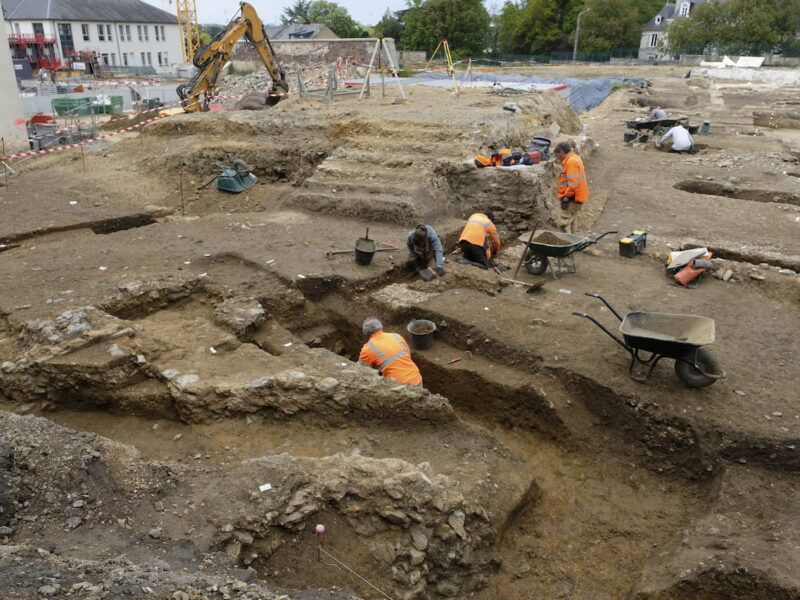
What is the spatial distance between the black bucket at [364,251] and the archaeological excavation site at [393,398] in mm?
337

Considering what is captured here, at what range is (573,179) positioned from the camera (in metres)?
11.2

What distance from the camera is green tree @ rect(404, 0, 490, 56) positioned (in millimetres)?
54562

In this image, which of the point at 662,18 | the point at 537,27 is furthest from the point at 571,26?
the point at 662,18

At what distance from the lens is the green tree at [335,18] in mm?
67125

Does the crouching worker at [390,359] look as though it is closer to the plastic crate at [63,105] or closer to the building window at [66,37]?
the plastic crate at [63,105]

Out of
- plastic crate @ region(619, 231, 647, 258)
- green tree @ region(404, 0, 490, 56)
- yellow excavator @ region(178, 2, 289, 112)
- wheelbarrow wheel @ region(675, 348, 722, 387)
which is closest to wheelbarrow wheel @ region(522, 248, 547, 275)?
plastic crate @ region(619, 231, 647, 258)

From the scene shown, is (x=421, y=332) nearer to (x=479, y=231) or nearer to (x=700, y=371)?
(x=479, y=231)

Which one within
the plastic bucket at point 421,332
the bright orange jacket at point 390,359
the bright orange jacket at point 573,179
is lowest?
the plastic bucket at point 421,332

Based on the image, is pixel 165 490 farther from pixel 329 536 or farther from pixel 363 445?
pixel 363 445

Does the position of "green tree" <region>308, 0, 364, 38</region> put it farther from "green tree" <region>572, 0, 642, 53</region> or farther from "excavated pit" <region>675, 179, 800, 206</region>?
"excavated pit" <region>675, 179, 800, 206</region>

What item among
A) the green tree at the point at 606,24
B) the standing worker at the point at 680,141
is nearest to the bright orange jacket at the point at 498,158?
the standing worker at the point at 680,141

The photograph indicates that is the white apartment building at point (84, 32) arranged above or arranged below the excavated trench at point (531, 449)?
above

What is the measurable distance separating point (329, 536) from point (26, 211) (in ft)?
33.4

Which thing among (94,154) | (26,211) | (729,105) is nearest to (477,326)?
(26,211)
